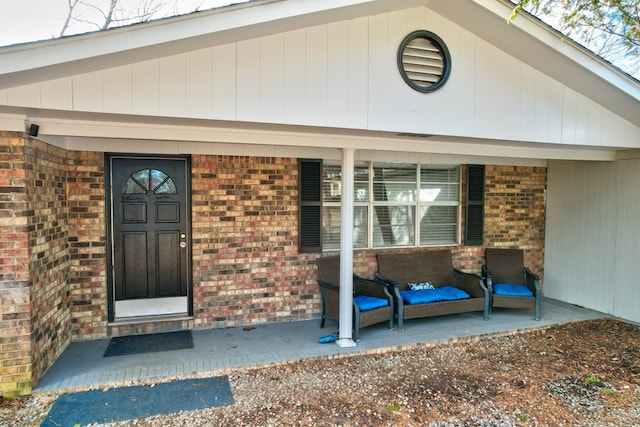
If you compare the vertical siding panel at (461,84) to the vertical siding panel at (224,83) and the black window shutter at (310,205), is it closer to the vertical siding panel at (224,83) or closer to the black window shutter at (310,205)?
the black window shutter at (310,205)

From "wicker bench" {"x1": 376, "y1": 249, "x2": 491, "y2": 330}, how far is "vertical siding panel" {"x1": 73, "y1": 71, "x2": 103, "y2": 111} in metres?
3.93

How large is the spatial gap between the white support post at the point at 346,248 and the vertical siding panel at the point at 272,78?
107 cm

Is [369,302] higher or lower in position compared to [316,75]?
lower

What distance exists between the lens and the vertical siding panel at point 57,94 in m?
3.14

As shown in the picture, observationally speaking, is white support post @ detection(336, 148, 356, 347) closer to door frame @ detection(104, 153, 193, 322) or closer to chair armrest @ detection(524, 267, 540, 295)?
door frame @ detection(104, 153, 193, 322)

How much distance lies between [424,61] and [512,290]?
3581mm

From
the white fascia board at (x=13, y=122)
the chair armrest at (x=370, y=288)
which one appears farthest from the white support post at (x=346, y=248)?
the white fascia board at (x=13, y=122)

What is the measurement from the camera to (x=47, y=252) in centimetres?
402

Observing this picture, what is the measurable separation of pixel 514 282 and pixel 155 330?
5.35 meters

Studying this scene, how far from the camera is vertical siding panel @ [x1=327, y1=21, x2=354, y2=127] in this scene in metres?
3.96

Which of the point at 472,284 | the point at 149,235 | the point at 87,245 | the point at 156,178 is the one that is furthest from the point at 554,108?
the point at 87,245

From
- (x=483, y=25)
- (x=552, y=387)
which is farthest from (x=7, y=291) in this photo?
(x=483, y=25)

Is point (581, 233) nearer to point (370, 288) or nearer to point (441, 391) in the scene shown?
point (370, 288)

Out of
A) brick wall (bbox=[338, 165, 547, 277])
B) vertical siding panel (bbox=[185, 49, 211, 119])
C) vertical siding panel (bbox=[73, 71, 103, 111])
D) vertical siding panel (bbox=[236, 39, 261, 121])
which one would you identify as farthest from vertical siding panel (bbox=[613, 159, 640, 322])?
vertical siding panel (bbox=[73, 71, 103, 111])
